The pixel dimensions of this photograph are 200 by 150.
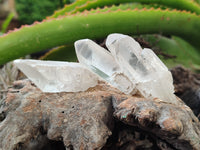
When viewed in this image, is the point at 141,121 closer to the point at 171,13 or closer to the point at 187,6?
the point at 171,13

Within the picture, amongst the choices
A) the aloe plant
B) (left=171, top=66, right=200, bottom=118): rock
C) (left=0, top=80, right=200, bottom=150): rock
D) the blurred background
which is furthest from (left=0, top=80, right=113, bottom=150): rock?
the blurred background

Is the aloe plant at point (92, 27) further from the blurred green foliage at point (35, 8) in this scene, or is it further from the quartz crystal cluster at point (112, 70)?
the blurred green foliage at point (35, 8)

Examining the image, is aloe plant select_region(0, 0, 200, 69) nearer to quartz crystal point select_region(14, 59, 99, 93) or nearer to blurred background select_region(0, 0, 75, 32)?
quartz crystal point select_region(14, 59, 99, 93)

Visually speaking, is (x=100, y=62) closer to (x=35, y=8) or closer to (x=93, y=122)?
(x=93, y=122)

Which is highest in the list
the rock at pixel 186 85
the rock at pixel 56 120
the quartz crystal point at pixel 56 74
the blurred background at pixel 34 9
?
the quartz crystal point at pixel 56 74

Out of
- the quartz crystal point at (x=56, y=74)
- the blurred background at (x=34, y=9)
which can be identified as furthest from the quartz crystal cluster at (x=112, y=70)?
the blurred background at (x=34, y=9)

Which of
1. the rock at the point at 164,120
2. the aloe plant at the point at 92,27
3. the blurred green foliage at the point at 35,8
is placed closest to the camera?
the rock at the point at 164,120
